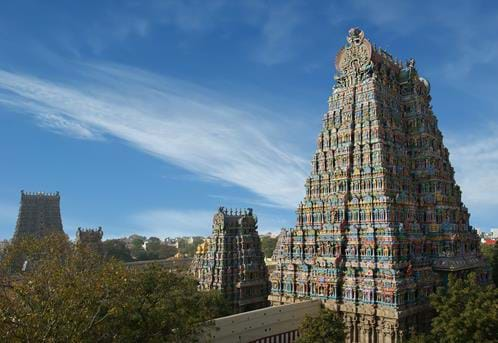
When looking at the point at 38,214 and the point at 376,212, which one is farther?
the point at 38,214

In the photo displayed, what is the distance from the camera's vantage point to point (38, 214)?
89.4 metres

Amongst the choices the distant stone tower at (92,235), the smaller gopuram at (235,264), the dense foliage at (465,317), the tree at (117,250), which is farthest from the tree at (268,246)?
the dense foliage at (465,317)

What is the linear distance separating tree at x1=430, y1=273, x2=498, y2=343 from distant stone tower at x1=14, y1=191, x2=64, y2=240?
256 ft

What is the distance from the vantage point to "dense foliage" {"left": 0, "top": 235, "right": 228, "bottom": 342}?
1552 cm

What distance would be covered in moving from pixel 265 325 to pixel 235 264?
66.4 ft

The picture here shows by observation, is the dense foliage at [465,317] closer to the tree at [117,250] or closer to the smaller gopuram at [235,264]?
the smaller gopuram at [235,264]

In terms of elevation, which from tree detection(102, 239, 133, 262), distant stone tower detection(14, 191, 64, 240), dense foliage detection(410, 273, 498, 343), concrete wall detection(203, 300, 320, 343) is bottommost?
concrete wall detection(203, 300, 320, 343)

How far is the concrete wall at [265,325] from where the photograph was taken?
105ft

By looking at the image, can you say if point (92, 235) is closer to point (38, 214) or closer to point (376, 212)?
point (38, 214)

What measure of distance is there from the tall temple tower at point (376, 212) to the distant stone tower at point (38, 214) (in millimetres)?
62946

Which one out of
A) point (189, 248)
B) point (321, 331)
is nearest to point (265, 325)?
point (321, 331)

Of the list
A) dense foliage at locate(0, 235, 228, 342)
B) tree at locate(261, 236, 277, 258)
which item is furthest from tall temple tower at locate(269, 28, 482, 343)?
tree at locate(261, 236, 277, 258)

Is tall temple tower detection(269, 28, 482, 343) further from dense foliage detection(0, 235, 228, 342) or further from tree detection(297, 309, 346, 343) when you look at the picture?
dense foliage detection(0, 235, 228, 342)

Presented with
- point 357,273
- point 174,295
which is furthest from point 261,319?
point 174,295
